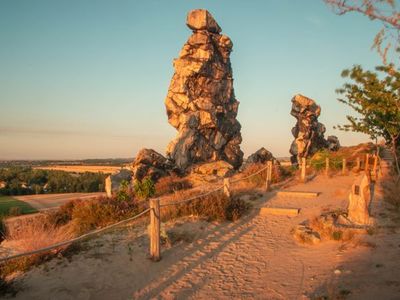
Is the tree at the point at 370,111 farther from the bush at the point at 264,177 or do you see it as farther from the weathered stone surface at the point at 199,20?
the weathered stone surface at the point at 199,20

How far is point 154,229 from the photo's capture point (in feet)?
25.1

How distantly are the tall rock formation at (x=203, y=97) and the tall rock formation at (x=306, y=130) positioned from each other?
7.32 m

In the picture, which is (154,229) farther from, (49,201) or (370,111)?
(49,201)

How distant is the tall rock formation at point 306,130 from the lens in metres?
36.6

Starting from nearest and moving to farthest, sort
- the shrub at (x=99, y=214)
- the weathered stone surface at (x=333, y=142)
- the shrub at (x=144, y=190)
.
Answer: the shrub at (x=99, y=214), the shrub at (x=144, y=190), the weathered stone surface at (x=333, y=142)

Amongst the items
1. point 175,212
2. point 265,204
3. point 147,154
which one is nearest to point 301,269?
point 175,212

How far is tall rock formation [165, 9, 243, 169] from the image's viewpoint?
35031 mm

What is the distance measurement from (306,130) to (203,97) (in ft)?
41.6

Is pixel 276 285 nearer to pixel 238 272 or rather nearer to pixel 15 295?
pixel 238 272

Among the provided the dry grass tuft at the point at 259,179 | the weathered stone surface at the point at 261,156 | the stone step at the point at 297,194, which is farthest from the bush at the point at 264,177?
the weathered stone surface at the point at 261,156

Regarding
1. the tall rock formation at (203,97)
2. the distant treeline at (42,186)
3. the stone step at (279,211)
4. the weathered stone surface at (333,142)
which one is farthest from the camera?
the distant treeline at (42,186)

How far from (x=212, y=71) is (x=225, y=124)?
6.61 metres

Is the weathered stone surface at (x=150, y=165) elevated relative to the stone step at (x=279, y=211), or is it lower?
elevated

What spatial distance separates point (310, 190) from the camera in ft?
53.5
